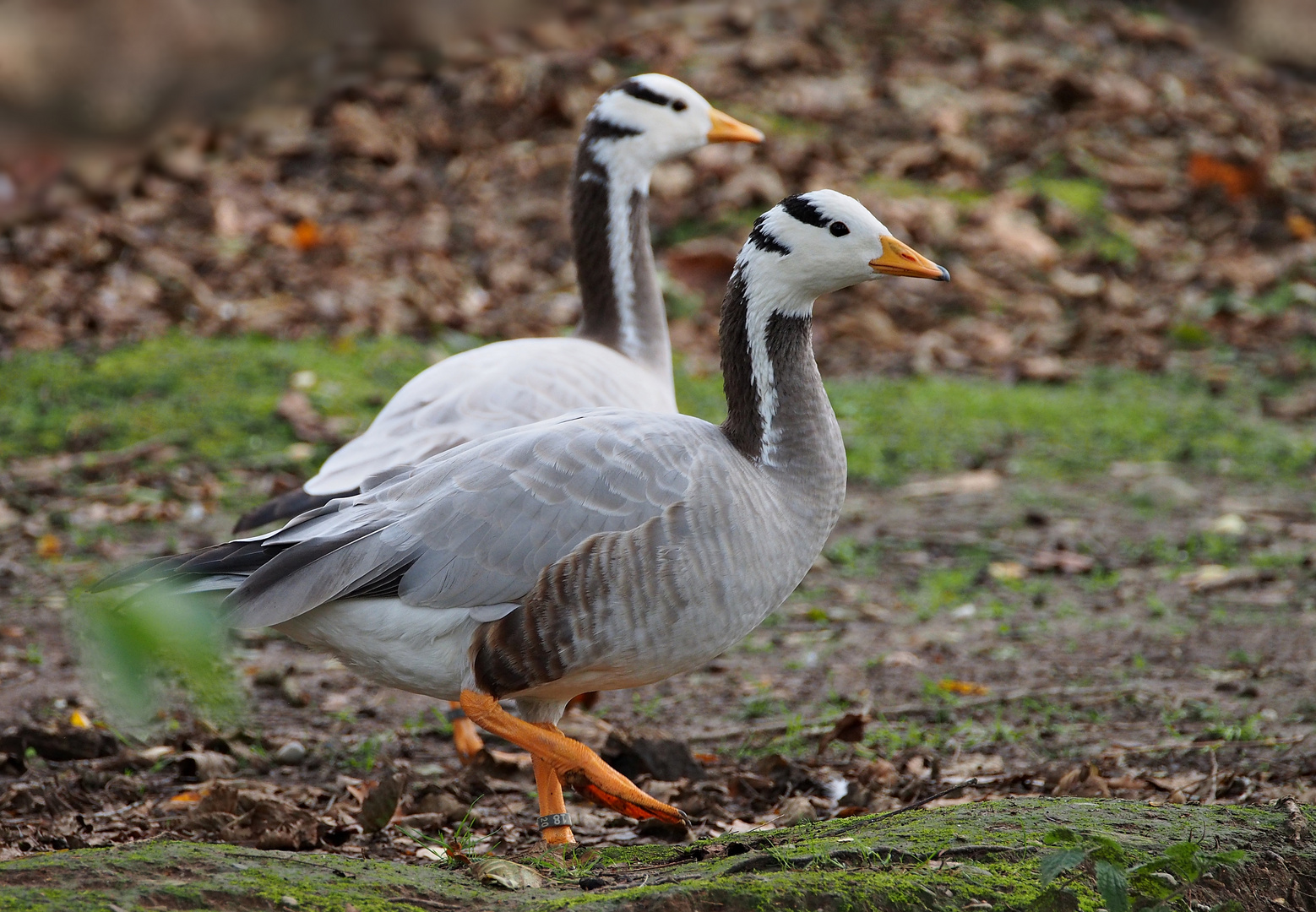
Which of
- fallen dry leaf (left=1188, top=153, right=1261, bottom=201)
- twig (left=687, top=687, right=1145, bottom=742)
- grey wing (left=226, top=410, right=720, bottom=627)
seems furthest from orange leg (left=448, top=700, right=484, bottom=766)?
fallen dry leaf (left=1188, top=153, right=1261, bottom=201)

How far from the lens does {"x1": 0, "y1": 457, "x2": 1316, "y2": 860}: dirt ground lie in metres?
3.92

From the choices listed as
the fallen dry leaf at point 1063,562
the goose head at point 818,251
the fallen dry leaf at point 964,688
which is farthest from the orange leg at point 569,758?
the fallen dry leaf at point 1063,562

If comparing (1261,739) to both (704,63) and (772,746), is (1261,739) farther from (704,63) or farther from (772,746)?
(704,63)

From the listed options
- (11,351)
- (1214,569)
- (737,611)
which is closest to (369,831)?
(737,611)

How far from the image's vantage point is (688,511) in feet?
11.8

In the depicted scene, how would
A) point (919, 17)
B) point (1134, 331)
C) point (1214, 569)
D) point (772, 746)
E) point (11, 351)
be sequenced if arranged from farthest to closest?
1. point (919, 17)
2. point (1134, 331)
3. point (11, 351)
4. point (1214, 569)
5. point (772, 746)

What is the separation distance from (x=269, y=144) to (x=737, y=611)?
980 cm

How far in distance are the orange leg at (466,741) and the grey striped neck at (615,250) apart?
1.84 m

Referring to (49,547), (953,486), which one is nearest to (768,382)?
(953,486)

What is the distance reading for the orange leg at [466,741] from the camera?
182 inches

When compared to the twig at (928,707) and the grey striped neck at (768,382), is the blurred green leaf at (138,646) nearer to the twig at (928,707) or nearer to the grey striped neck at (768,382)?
the grey striped neck at (768,382)

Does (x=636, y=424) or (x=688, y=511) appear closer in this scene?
(x=688, y=511)

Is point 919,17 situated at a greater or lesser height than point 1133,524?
greater

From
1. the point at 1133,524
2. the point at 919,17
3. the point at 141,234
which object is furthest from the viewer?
the point at 919,17
